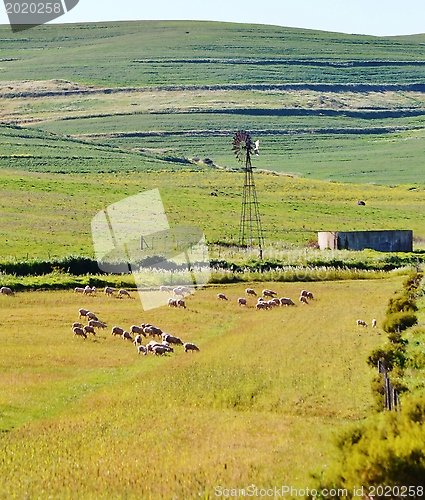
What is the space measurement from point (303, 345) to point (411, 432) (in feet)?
53.8

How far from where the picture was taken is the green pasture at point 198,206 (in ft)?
218

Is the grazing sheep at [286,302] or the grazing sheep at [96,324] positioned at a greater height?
the grazing sheep at [96,324]

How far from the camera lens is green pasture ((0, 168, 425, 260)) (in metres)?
66.4

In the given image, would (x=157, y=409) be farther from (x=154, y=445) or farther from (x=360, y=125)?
(x=360, y=125)

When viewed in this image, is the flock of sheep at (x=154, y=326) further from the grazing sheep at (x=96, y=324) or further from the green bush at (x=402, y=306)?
the green bush at (x=402, y=306)

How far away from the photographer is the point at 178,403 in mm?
20188

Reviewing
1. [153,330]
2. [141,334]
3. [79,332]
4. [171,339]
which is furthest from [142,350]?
[79,332]

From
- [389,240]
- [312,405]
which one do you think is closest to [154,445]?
[312,405]

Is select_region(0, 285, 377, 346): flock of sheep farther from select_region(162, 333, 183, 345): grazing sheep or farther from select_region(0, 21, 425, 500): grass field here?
select_region(0, 21, 425, 500): grass field

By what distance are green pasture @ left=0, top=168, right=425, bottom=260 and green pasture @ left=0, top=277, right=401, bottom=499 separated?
2513 centimetres

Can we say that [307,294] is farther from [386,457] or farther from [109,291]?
[386,457]

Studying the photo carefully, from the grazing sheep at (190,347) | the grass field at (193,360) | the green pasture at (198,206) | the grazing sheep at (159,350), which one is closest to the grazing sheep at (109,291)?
the grass field at (193,360)

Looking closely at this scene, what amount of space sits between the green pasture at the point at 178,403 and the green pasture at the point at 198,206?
25.1m

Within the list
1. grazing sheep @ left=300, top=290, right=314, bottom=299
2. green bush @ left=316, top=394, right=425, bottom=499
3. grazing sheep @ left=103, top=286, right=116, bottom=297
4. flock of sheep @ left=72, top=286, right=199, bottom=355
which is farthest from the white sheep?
green bush @ left=316, top=394, right=425, bottom=499
